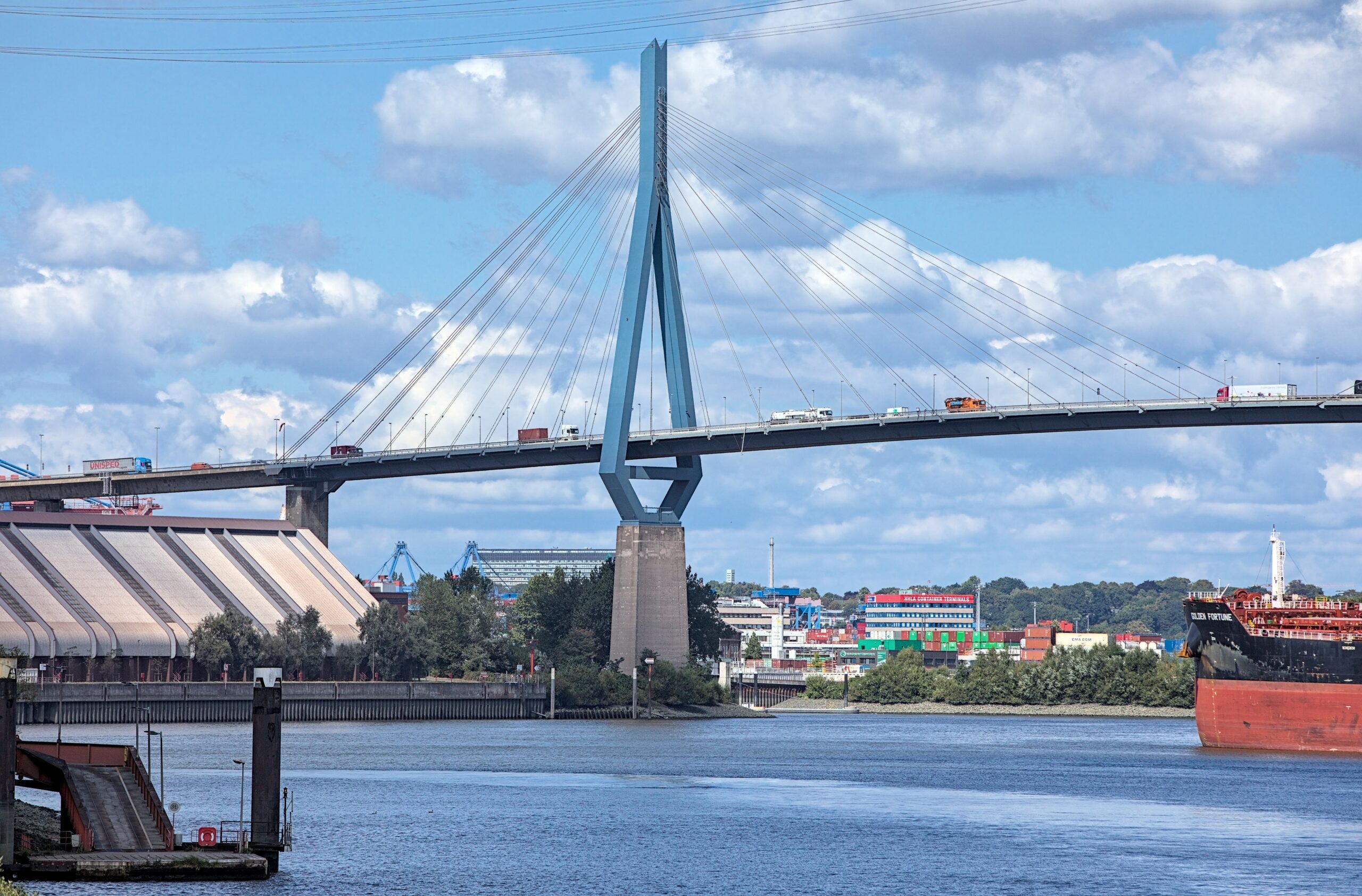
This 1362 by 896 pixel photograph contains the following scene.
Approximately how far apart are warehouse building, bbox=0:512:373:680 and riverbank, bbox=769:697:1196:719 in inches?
1810

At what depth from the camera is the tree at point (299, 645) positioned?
317ft

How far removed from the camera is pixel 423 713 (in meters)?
98.1

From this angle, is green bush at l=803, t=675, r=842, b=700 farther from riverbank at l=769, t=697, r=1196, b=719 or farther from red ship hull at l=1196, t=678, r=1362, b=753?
red ship hull at l=1196, t=678, r=1362, b=753

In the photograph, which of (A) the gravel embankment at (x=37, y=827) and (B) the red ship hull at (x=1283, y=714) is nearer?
(A) the gravel embankment at (x=37, y=827)

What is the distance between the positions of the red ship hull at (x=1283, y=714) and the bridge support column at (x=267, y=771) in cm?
4428

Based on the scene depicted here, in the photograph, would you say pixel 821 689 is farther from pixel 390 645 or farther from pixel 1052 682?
pixel 390 645

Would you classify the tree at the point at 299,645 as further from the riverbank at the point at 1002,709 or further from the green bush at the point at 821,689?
the green bush at the point at 821,689

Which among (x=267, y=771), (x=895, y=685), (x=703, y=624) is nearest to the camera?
(x=267, y=771)

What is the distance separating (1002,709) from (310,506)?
167ft

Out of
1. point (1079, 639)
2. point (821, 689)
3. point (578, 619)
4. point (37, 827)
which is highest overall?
point (578, 619)

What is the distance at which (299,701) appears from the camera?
93.2 meters

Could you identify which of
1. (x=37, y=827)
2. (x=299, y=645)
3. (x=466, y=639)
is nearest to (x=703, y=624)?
(x=466, y=639)

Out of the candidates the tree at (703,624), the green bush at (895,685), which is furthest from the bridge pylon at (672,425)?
the green bush at (895,685)

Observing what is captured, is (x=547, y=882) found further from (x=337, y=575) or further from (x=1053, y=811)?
(x=337, y=575)
